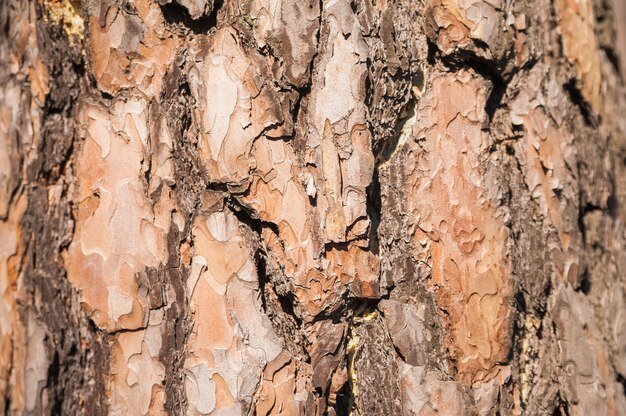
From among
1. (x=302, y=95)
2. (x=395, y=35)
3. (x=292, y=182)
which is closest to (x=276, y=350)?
(x=292, y=182)

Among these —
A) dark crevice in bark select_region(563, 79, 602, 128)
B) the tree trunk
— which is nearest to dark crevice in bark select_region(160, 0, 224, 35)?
the tree trunk

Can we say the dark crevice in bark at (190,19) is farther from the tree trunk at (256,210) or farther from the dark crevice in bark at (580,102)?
the dark crevice in bark at (580,102)

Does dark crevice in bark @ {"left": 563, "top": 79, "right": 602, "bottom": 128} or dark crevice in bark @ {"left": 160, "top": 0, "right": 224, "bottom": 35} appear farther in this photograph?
dark crevice in bark @ {"left": 563, "top": 79, "right": 602, "bottom": 128}

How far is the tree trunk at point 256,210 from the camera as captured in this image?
40.9 inches

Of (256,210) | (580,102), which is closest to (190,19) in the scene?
(256,210)

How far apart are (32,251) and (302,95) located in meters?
0.46

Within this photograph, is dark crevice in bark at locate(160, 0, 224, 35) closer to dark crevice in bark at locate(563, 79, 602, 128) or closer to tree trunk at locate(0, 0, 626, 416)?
tree trunk at locate(0, 0, 626, 416)

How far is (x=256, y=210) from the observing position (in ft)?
3.43

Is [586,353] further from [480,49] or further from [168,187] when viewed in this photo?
[168,187]

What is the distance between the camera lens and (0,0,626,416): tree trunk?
104 cm

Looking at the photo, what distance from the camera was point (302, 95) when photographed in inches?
41.4

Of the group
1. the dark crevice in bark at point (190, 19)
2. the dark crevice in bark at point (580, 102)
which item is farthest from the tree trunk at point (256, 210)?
the dark crevice in bark at point (580, 102)

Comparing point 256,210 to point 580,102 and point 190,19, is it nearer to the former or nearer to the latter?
point 190,19

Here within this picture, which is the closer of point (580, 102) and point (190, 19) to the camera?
point (190, 19)
